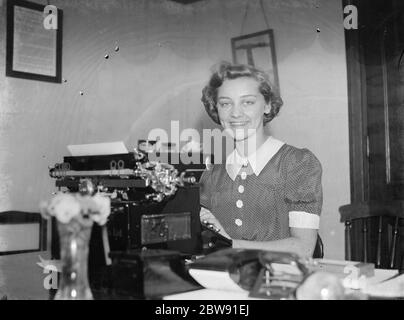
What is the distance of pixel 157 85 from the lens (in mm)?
3598

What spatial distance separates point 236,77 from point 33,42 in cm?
132

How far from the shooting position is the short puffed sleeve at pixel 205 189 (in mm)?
2488

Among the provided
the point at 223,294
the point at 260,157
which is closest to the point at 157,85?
the point at 260,157

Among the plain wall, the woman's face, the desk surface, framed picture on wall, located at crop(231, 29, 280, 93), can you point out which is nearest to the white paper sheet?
the desk surface

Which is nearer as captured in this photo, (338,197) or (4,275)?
(4,275)

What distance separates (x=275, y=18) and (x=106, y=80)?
1225mm

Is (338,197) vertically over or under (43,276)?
over

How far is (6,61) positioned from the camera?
2.78 meters

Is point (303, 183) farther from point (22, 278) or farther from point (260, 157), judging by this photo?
point (22, 278)
